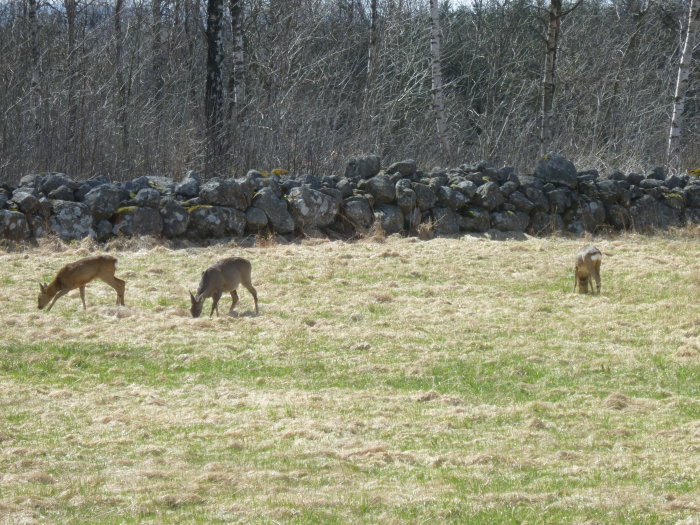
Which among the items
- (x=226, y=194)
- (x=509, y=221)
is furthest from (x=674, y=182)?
(x=226, y=194)

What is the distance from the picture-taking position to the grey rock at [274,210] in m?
19.5

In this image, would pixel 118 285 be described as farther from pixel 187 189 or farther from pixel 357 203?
pixel 357 203

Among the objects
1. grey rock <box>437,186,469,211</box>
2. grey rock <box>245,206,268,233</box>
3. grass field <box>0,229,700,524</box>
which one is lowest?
grass field <box>0,229,700,524</box>

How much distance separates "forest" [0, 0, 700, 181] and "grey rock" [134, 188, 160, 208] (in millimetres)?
3289

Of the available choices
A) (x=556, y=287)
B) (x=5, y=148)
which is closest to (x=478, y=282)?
(x=556, y=287)

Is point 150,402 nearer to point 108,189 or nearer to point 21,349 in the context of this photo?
point 21,349

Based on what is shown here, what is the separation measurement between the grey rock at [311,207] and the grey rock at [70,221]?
13.6 feet

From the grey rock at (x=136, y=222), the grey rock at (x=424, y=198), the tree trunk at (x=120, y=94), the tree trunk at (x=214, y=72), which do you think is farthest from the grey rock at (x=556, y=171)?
the tree trunk at (x=120, y=94)

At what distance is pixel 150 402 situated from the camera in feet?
31.5

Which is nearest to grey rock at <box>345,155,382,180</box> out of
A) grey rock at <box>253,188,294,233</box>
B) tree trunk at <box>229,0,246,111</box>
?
grey rock at <box>253,188,294,233</box>

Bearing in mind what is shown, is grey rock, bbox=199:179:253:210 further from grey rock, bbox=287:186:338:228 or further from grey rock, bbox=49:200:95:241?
grey rock, bbox=49:200:95:241

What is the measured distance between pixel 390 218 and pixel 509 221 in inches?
109

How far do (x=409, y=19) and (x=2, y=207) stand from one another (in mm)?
19714

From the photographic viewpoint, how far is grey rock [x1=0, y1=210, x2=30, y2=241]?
57.9 ft
